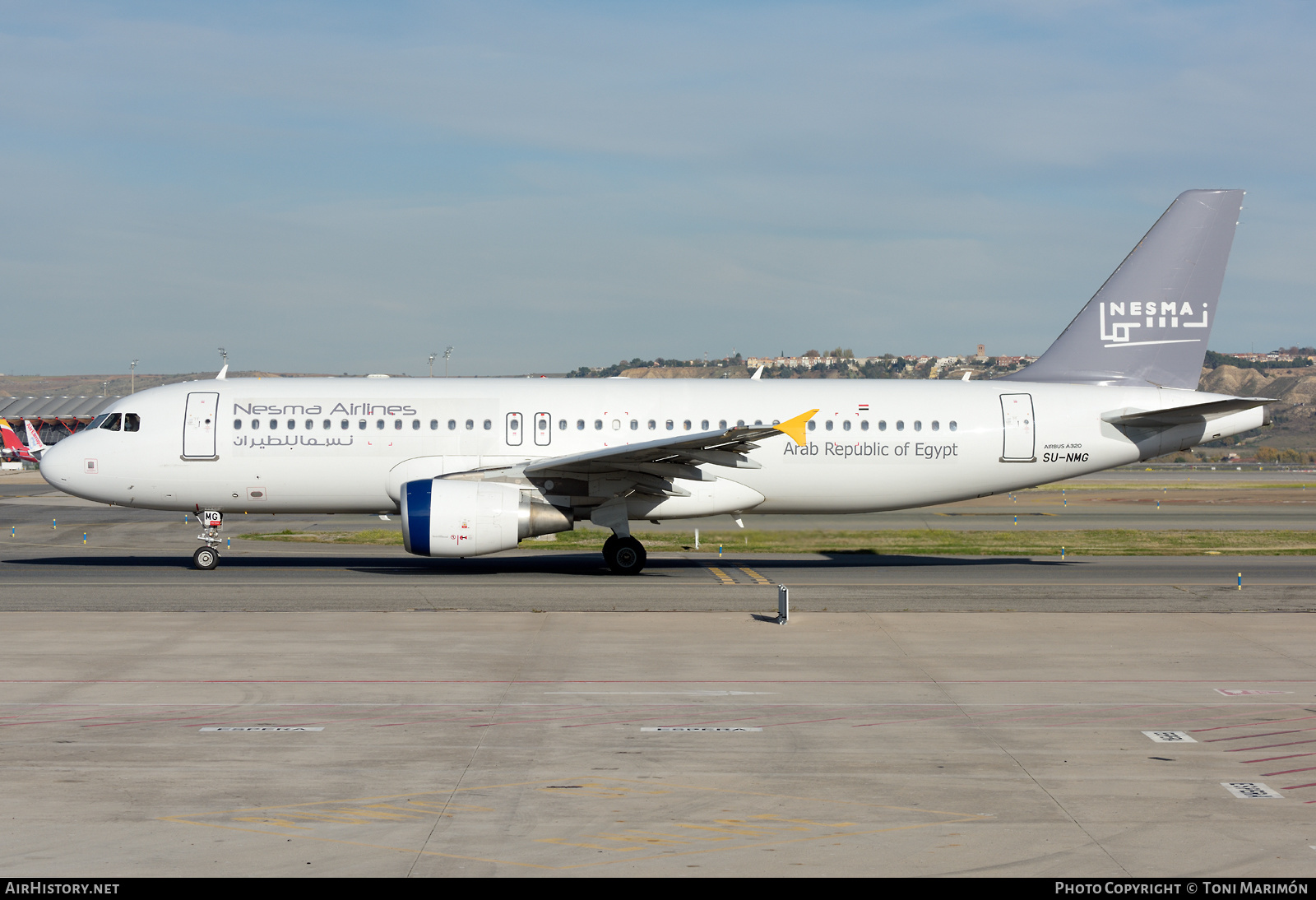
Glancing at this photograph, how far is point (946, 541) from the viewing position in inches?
1324

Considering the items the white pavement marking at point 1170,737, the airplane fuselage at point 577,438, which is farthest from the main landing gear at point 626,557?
the white pavement marking at point 1170,737

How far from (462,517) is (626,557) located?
4209 mm

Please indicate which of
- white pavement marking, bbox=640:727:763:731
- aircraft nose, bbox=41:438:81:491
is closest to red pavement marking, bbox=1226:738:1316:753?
white pavement marking, bbox=640:727:763:731

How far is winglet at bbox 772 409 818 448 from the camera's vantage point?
80.9ft

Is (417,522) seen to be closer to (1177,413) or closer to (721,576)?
(721,576)

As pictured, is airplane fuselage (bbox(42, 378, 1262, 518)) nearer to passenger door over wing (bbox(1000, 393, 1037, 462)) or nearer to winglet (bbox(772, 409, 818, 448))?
passenger door over wing (bbox(1000, 393, 1037, 462))

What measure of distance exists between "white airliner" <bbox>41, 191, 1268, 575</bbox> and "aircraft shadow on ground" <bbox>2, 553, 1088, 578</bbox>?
145 centimetres

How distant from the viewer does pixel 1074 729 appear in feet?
40.5

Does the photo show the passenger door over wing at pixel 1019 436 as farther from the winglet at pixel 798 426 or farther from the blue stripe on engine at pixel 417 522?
the blue stripe on engine at pixel 417 522

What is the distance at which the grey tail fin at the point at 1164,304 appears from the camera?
88.7ft

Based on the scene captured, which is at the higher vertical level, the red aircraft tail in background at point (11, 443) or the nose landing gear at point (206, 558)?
the nose landing gear at point (206, 558)

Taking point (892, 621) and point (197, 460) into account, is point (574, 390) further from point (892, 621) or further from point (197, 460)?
point (892, 621)

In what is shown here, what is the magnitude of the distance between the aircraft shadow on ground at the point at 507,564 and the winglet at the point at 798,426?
387 centimetres
